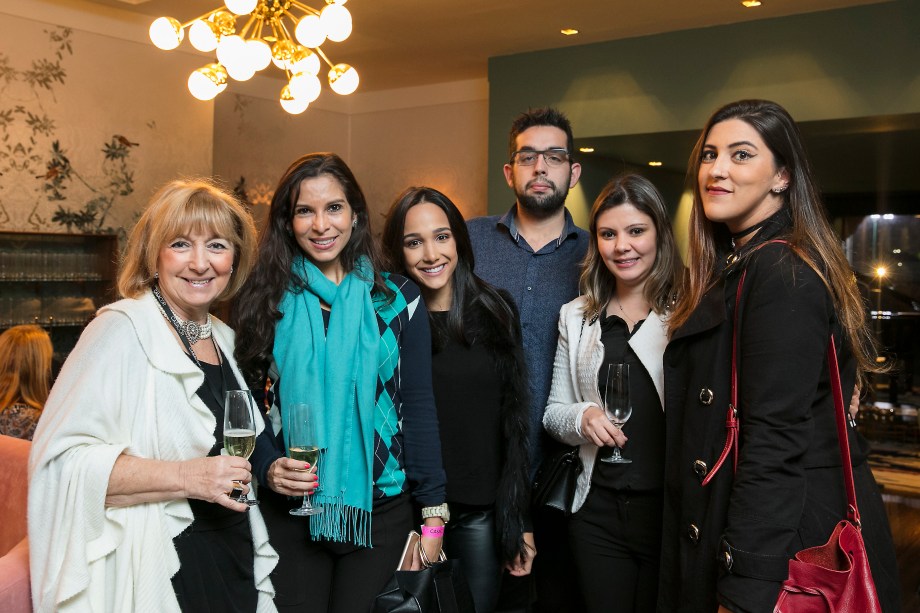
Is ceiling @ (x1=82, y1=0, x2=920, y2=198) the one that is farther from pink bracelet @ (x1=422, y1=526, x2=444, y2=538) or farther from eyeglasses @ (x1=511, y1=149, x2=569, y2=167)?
pink bracelet @ (x1=422, y1=526, x2=444, y2=538)

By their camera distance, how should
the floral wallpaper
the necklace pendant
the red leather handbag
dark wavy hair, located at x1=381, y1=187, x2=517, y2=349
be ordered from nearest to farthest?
the red leather handbag
the necklace pendant
dark wavy hair, located at x1=381, y1=187, x2=517, y2=349
the floral wallpaper

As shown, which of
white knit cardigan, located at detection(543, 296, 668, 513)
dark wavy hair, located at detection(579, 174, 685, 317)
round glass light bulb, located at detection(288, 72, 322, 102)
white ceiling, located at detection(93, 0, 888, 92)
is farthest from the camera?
white ceiling, located at detection(93, 0, 888, 92)

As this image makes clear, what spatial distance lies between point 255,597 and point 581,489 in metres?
0.96

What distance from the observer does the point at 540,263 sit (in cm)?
313

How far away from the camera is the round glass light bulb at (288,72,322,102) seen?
4.16 metres

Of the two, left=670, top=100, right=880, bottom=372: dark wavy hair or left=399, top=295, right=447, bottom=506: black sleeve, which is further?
left=399, top=295, right=447, bottom=506: black sleeve

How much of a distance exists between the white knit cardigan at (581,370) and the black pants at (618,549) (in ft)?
0.23

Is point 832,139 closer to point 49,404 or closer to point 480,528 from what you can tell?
point 480,528

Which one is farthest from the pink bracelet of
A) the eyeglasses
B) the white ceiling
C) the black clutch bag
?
the white ceiling

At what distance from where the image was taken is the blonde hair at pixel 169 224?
6.40 feet

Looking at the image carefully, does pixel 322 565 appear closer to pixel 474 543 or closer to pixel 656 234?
pixel 474 543

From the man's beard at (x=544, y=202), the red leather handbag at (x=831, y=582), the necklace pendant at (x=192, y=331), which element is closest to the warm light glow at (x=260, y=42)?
the man's beard at (x=544, y=202)

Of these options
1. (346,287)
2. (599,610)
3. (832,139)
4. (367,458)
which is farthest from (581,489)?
(832,139)

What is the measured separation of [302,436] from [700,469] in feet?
2.91
